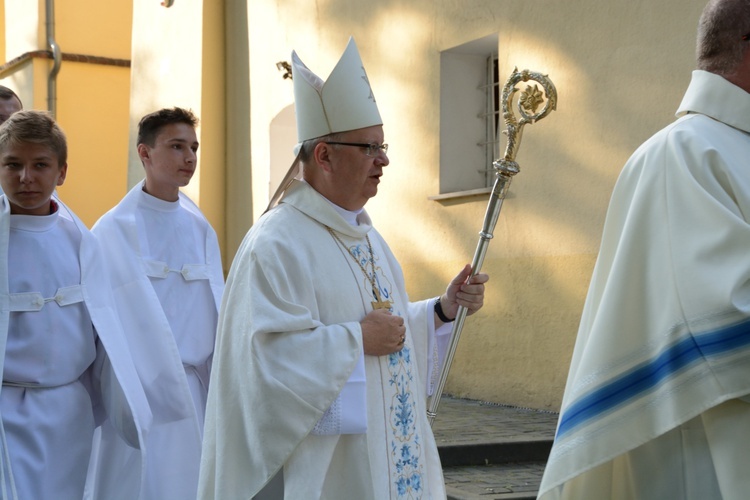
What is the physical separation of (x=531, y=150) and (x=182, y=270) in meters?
4.14

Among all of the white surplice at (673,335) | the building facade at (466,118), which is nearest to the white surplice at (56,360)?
the white surplice at (673,335)

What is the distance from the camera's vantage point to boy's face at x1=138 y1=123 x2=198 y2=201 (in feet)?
21.5

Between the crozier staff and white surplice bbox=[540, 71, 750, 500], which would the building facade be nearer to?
the crozier staff

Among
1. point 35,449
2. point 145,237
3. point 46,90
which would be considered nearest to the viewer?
point 35,449

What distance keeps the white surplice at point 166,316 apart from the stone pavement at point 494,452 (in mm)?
1542

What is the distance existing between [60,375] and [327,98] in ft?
5.93

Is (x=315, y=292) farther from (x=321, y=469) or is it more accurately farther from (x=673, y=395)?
(x=673, y=395)

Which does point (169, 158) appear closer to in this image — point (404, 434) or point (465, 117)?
point (404, 434)

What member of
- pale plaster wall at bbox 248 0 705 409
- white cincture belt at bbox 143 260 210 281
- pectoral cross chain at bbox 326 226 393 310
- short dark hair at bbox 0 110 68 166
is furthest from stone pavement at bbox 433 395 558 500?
short dark hair at bbox 0 110 68 166

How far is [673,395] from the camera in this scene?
3295 mm

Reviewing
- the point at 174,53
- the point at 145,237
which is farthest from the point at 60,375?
the point at 174,53

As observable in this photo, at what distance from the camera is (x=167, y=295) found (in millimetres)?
6410

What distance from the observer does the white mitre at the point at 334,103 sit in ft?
13.8

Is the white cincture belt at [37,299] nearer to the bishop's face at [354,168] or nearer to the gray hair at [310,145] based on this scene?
the gray hair at [310,145]
